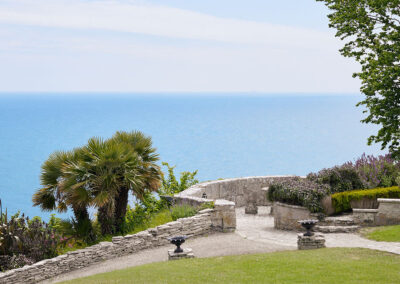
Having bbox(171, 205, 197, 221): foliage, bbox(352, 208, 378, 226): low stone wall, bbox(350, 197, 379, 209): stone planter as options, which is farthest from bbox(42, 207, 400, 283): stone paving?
bbox(350, 197, 379, 209): stone planter

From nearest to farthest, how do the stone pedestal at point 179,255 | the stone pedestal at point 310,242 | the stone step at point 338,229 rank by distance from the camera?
the stone pedestal at point 179,255 < the stone pedestal at point 310,242 < the stone step at point 338,229

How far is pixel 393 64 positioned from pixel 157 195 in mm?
10035

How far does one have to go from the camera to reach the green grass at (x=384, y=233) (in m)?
16.0

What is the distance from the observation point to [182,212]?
18578 millimetres

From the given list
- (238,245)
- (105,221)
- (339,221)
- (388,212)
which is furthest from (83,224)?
(388,212)

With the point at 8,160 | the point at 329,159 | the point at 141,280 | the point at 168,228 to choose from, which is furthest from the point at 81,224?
the point at 329,159

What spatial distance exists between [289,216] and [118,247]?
589cm

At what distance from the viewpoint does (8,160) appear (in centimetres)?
10700

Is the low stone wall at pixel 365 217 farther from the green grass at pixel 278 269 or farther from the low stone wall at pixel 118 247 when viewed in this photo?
the low stone wall at pixel 118 247

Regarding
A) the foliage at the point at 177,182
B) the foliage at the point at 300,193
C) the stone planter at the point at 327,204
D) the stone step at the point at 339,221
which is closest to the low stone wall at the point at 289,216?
the foliage at the point at 300,193

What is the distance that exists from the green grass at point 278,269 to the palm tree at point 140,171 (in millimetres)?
4974

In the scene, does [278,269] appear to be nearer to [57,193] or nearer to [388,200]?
[388,200]

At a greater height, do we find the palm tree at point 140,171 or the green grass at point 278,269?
the palm tree at point 140,171

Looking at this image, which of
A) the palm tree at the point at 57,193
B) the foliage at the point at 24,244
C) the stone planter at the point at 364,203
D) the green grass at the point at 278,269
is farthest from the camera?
the stone planter at the point at 364,203
